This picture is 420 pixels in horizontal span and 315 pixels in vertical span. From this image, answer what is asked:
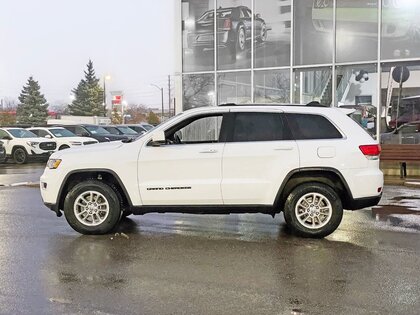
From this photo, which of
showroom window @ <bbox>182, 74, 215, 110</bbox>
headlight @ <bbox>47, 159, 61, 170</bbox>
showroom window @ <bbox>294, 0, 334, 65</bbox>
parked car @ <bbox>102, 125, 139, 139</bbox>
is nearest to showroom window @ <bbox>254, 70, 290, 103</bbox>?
showroom window @ <bbox>294, 0, 334, 65</bbox>

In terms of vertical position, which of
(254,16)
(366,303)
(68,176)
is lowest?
(366,303)

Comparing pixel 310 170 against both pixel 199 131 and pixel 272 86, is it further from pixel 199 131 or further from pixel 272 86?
pixel 272 86

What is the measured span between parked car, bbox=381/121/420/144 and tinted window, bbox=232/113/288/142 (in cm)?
1038

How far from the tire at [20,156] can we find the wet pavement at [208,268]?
15.2 m

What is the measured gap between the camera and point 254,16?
18125 millimetres

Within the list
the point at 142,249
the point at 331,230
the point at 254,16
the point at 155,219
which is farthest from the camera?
the point at 254,16

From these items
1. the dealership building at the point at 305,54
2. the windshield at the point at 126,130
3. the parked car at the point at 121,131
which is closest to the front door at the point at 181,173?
the dealership building at the point at 305,54

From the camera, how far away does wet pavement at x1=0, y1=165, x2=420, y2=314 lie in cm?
449

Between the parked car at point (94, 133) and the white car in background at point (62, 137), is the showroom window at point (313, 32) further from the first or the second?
the parked car at point (94, 133)

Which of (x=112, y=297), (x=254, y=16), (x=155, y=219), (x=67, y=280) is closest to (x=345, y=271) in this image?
(x=112, y=297)

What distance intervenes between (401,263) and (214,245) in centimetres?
231

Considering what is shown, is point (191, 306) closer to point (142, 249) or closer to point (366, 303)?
point (366, 303)

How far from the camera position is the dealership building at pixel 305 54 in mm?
16219

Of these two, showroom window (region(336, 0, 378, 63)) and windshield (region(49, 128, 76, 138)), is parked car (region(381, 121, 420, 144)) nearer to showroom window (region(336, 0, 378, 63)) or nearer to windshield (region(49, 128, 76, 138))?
showroom window (region(336, 0, 378, 63))
